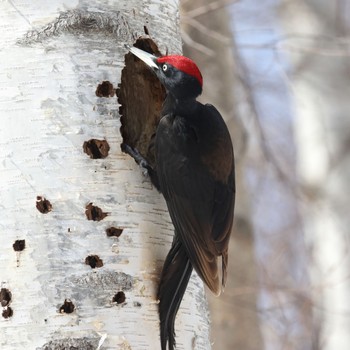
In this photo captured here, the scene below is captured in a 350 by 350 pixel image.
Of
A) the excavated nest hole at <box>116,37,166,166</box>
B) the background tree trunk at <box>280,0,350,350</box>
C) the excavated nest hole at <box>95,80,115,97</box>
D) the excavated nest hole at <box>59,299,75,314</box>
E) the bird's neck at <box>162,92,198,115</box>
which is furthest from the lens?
the background tree trunk at <box>280,0,350,350</box>

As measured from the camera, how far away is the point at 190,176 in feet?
9.25

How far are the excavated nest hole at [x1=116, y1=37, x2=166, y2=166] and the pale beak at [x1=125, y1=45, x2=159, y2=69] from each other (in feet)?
0.15

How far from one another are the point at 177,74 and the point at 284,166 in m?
3.26

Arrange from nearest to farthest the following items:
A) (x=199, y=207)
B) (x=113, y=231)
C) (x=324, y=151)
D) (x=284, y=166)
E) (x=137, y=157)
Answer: (x=113, y=231) → (x=137, y=157) → (x=199, y=207) → (x=324, y=151) → (x=284, y=166)

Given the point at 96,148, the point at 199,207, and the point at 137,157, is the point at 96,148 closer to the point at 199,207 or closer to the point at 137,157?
the point at 137,157

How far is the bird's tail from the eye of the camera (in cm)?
248

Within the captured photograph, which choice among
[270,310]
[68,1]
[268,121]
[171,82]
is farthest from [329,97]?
[68,1]

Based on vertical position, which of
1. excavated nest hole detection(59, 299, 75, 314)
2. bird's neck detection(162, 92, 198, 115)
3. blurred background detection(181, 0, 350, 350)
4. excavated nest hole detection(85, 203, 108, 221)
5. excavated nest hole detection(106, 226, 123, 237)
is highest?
bird's neck detection(162, 92, 198, 115)

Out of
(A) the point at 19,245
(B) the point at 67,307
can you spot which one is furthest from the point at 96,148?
(B) the point at 67,307

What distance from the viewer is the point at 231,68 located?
6387 millimetres

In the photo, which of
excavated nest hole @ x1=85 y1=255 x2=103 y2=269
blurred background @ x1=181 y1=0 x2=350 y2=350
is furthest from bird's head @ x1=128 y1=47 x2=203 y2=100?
blurred background @ x1=181 y1=0 x2=350 y2=350

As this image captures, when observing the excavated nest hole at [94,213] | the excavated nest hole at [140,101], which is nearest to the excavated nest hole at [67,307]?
the excavated nest hole at [94,213]

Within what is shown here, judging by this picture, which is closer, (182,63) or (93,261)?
(93,261)

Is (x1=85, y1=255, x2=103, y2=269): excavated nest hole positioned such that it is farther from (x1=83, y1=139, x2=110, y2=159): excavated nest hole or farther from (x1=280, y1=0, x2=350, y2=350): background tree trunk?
(x1=280, y1=0, x2=350, y2=350): background tree trunk
